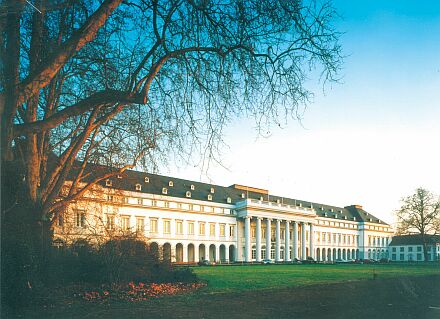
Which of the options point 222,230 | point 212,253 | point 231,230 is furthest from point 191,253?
point 231,230

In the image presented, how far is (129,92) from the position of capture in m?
7.29

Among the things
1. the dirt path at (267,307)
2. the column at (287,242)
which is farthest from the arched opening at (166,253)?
the column at (287,242)

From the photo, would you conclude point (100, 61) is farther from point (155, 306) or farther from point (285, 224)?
point (285, 224)

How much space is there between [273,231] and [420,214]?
3270 cm

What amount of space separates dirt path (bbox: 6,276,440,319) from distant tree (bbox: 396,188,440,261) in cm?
4956

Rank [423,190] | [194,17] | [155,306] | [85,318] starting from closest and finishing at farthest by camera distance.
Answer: [194,17], [85,318], [155,306], [423,190]

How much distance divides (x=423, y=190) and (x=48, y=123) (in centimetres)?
5939

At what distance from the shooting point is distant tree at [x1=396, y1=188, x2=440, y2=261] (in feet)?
190

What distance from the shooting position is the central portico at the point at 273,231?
79188mm

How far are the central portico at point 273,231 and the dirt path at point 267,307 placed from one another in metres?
65.3

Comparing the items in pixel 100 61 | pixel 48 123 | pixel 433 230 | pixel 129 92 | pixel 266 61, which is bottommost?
pixel 433 230

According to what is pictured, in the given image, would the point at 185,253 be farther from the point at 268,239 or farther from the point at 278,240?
the point at 278,240

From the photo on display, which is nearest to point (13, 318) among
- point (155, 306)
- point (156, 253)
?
point (155, 306)

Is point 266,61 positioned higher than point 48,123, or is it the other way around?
point 266,61
